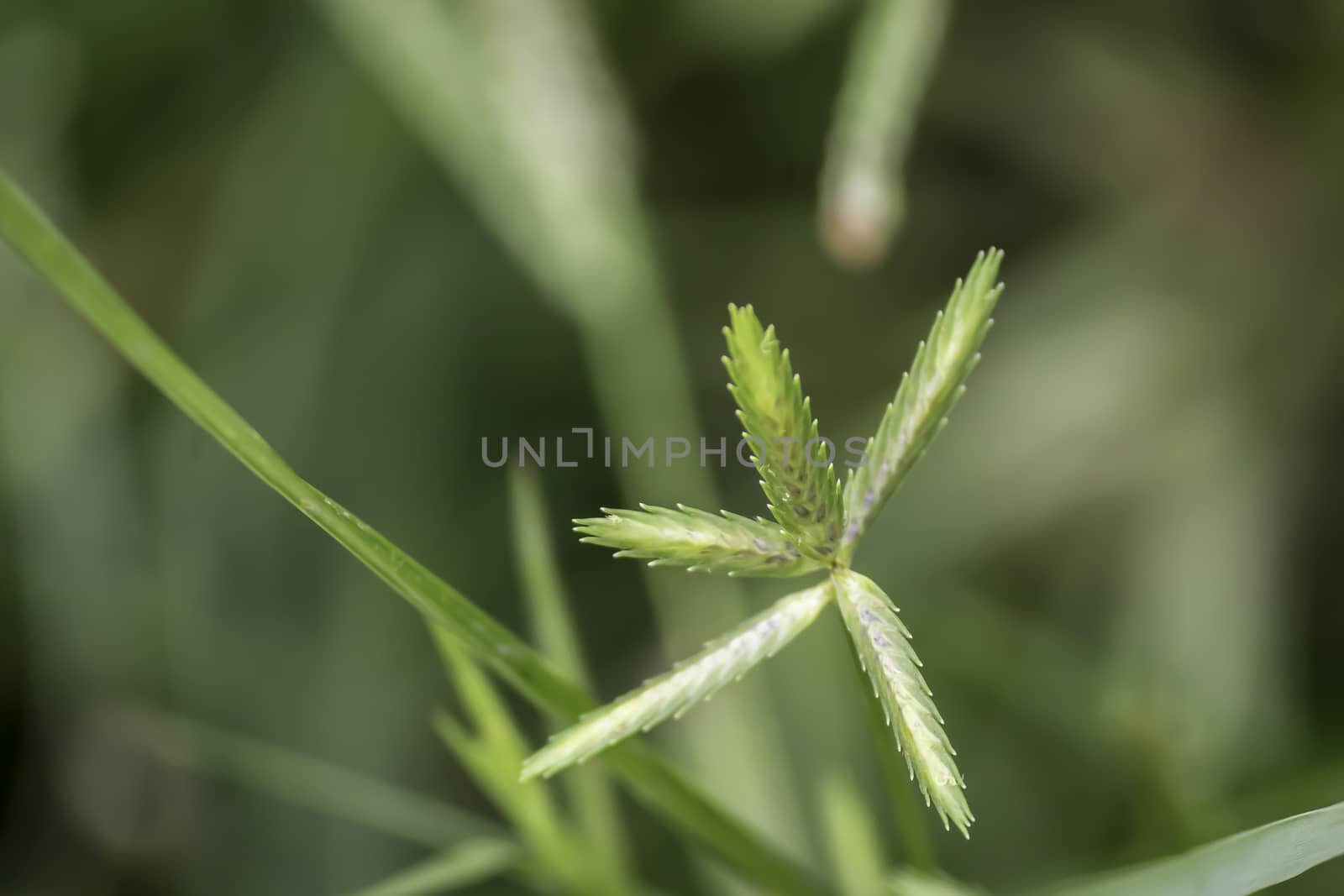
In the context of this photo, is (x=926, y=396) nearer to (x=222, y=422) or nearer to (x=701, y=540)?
(x=701, y=540)

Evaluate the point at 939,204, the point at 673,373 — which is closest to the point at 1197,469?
the point at 939,204

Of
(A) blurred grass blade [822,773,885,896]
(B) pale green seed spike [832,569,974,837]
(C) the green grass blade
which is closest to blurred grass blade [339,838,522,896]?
(C) the green grass blade

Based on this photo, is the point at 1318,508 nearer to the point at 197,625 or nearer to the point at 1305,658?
the point at 1305,658

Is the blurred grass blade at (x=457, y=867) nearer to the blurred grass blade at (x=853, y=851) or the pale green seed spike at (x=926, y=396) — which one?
the blurred grass blade at (x=853, y=851)

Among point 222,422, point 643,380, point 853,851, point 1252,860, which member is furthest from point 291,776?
point 1252,860

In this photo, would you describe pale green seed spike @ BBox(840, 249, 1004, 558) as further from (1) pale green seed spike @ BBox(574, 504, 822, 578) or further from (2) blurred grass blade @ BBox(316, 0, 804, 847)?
(2) blurred grass blade @ BBox(316, 0, 804, 847)
